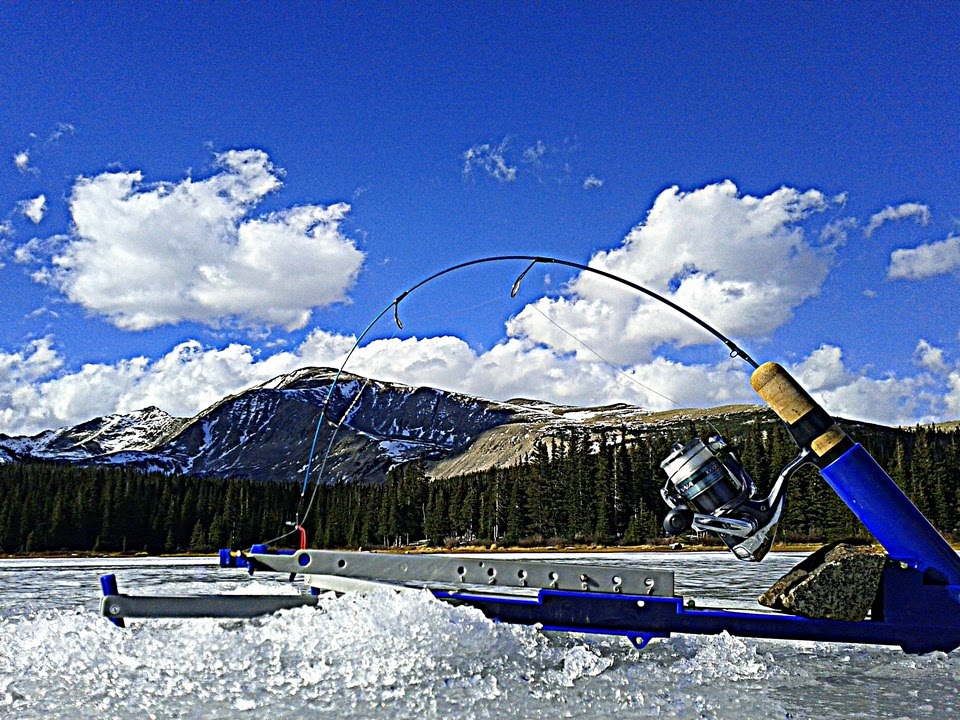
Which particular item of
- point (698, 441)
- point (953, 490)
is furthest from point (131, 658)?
point (953, 490)

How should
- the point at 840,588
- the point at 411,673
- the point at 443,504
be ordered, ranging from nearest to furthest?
the point at 411,673, the point at 840,588, the point at 443,504

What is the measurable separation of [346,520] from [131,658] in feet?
263

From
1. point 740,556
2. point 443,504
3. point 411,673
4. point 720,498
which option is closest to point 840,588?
point 740,556

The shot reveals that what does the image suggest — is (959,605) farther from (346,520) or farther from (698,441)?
(346,520)

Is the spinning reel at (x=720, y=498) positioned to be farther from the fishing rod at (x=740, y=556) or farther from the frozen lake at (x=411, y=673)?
the frozen lake at (x=411, y=673)

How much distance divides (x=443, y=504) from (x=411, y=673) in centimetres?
7490

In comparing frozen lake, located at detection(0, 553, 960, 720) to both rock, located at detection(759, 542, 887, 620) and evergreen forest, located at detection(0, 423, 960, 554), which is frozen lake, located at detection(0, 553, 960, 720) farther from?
evergreen forest, located at detection(0, 423, 960, 554)

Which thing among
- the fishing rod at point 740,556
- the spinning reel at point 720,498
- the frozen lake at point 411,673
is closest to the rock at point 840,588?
the fishing rod at point 740,556

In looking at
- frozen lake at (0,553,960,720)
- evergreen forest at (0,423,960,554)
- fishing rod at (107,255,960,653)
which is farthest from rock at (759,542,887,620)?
evergreen forest at (0,423,960,554)

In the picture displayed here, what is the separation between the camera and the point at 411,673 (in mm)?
5234

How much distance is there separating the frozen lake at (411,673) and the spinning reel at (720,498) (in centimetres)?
101

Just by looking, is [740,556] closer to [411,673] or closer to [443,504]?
[411,673]

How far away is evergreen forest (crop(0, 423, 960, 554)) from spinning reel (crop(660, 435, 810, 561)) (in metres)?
58.9

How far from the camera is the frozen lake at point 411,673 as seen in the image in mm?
4730
